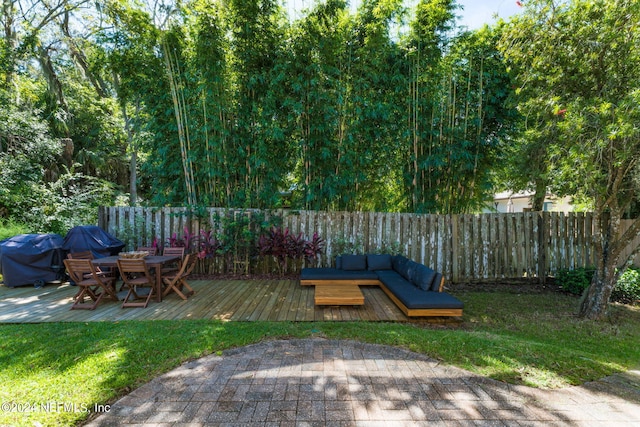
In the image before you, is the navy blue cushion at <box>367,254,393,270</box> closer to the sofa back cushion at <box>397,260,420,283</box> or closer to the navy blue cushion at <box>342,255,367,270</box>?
the navy blue cushion at <box>342,255,367,270</box>

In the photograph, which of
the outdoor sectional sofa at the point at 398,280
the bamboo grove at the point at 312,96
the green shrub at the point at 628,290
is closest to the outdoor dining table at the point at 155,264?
the bamboo grove at the point at 312,96

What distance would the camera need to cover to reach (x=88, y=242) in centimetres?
496

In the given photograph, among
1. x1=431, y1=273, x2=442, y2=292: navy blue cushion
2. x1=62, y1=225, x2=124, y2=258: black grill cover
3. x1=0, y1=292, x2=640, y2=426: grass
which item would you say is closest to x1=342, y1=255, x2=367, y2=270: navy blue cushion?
x1=431, y1=273, x2=442, y2=292: navy blue cushion

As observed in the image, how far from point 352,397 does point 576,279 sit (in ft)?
16.8

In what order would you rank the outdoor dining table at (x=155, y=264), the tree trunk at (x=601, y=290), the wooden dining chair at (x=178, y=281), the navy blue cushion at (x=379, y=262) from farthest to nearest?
1. the navy blue cushion at (x=379, y=262)
2. the wooden dining chair at (x=178, y=281)
3. the outdoor dining table at (x=155, y=264)
4. the tree trunk at (x=601, y=290)

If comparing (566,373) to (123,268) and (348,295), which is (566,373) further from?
(123,268)

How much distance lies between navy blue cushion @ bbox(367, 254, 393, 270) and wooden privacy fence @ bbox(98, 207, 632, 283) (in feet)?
1.25

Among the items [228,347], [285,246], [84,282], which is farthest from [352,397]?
[84,282]

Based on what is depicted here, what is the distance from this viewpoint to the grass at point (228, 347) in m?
1.99

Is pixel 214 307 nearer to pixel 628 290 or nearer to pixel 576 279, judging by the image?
pixel 576 279

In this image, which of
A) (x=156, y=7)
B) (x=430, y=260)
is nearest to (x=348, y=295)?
(x=430, y=260)

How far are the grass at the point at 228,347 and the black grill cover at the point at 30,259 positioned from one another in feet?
6.72

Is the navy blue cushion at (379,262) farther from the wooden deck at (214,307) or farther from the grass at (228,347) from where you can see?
the grass at (228,347)

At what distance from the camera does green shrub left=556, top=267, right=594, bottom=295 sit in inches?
193
